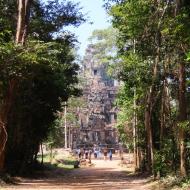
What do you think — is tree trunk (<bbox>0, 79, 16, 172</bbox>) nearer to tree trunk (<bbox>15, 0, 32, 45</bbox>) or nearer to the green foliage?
the green foliage

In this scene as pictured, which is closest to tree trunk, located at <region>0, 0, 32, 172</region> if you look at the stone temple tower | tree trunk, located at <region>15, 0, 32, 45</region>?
tree trunk, located at <region>15, 0, 32, 45</region>

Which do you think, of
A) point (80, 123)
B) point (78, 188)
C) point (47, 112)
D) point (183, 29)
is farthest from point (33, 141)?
point (80, 123)

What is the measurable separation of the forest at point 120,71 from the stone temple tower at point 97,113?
40.3m

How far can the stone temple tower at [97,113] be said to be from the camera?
68588 millimetres

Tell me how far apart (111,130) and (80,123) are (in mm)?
5496

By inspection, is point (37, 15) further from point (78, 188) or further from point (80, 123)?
point (80, 123)

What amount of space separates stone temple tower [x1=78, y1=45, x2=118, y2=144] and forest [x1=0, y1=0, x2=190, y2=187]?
132ft

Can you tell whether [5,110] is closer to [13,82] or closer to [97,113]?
[13,82]

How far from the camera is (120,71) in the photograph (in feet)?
77.1

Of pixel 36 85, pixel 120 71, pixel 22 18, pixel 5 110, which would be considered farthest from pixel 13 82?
pixel 120 71

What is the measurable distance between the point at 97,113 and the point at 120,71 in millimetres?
46313

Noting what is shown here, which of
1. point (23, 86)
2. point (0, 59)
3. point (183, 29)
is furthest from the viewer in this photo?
point (23, 86)

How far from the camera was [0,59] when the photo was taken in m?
16.4

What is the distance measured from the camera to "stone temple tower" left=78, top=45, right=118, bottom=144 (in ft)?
225
